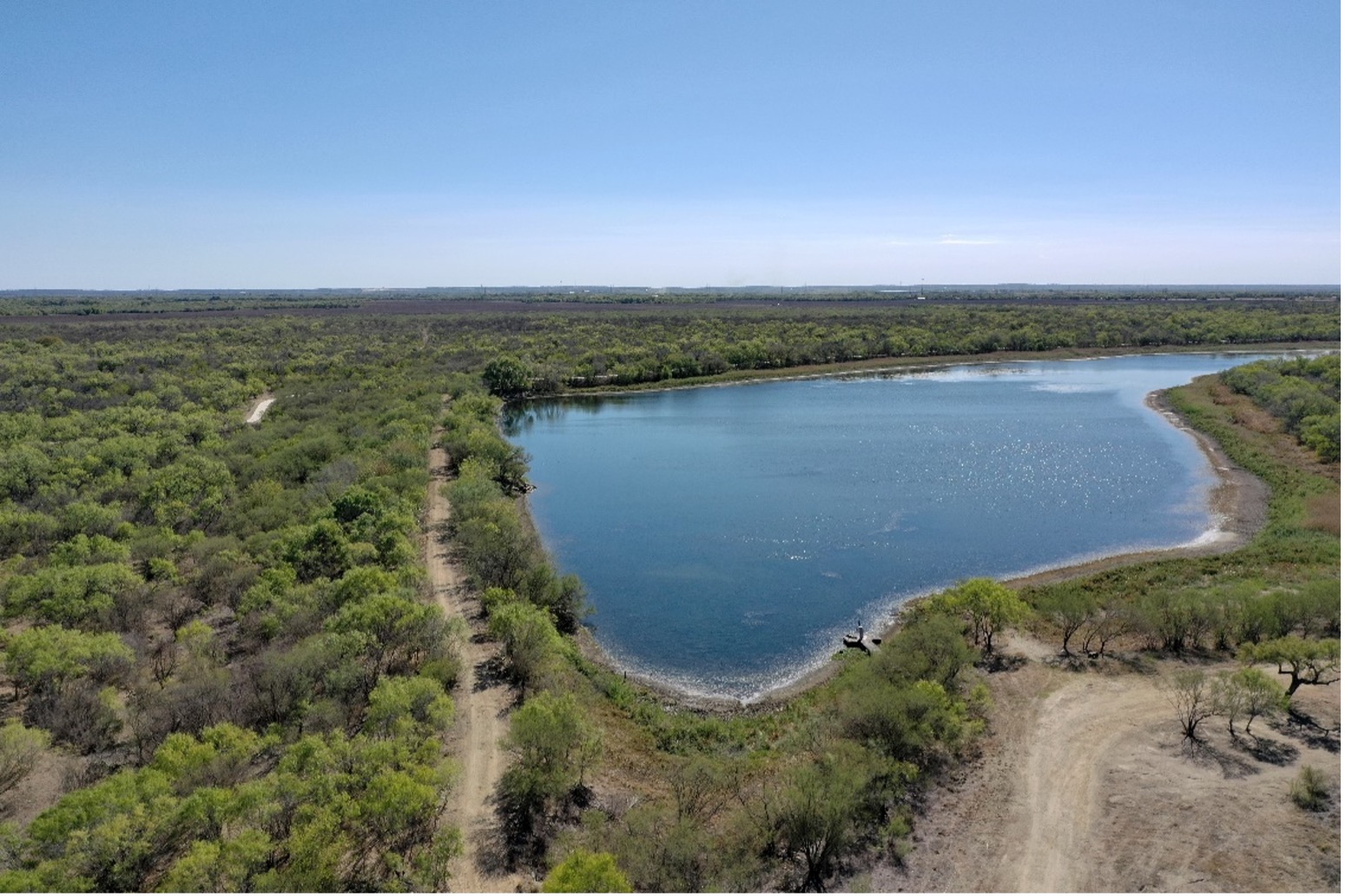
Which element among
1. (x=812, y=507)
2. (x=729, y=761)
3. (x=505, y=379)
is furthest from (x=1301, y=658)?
(x=505, y=379)

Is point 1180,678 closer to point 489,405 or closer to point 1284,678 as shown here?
point 1284,678

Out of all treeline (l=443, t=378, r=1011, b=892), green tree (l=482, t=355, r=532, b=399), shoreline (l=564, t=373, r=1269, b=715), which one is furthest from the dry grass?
green tree (l=482, t=355, r=532, b=399)

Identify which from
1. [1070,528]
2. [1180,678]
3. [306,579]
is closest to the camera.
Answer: [1180,678]

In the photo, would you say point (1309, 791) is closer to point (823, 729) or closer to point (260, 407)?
point (823, 729)

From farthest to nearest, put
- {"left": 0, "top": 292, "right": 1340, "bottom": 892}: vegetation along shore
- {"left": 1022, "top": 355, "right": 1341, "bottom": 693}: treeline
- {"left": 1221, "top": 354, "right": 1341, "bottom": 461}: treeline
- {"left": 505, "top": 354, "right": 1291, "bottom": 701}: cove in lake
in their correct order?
{"left": 1221, "top": 354, "right": 1341, "bottom": 461}: treeline
{"left": 505, "top": 354, "right": 1291, "bottom": 701}: cove in lake
{"left": 1022, "top": 355, "right": 1341, "bottom": 693}: treeline
{"left": 0, "top": 292, "right": 1340, "bottom": 892}: vegetation along shore

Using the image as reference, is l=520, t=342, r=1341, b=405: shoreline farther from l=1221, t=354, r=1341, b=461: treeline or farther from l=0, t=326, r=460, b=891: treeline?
l=0, t=326, r=460, b=891: treeline

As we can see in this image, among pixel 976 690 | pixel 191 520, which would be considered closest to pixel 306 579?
pixel 191 520

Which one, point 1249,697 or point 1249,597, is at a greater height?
point 1249,597
